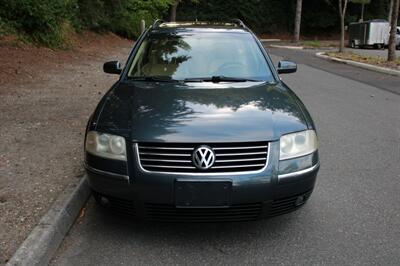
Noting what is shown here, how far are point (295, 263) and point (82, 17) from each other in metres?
25.4

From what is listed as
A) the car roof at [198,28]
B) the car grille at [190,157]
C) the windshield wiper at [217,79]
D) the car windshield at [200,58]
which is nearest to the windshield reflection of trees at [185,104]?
the car grille at [190,157]

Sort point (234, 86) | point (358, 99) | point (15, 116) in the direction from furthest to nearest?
point (358, 99) → point (15, 116) → point (234, 86)

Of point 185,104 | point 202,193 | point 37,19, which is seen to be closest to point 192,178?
point 202,193

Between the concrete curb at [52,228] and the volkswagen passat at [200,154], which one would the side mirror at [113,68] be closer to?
the volkswagen passat at [200,154]

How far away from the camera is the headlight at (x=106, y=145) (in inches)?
147

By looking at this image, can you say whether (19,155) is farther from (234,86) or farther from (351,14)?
(351,14)

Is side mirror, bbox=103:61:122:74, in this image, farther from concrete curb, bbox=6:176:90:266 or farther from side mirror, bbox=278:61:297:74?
side mirror, bbox=278:61:297:74

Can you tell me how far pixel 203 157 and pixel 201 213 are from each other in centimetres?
41

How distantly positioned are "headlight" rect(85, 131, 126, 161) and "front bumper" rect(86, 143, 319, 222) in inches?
4.5

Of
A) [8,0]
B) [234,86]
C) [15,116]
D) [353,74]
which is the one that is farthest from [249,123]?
[8,0]

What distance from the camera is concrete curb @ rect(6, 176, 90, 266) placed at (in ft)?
11.3

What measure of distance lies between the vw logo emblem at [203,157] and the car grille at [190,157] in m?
0.02

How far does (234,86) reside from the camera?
15.6 feet

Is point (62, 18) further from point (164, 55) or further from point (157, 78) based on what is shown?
point (157, 78)
